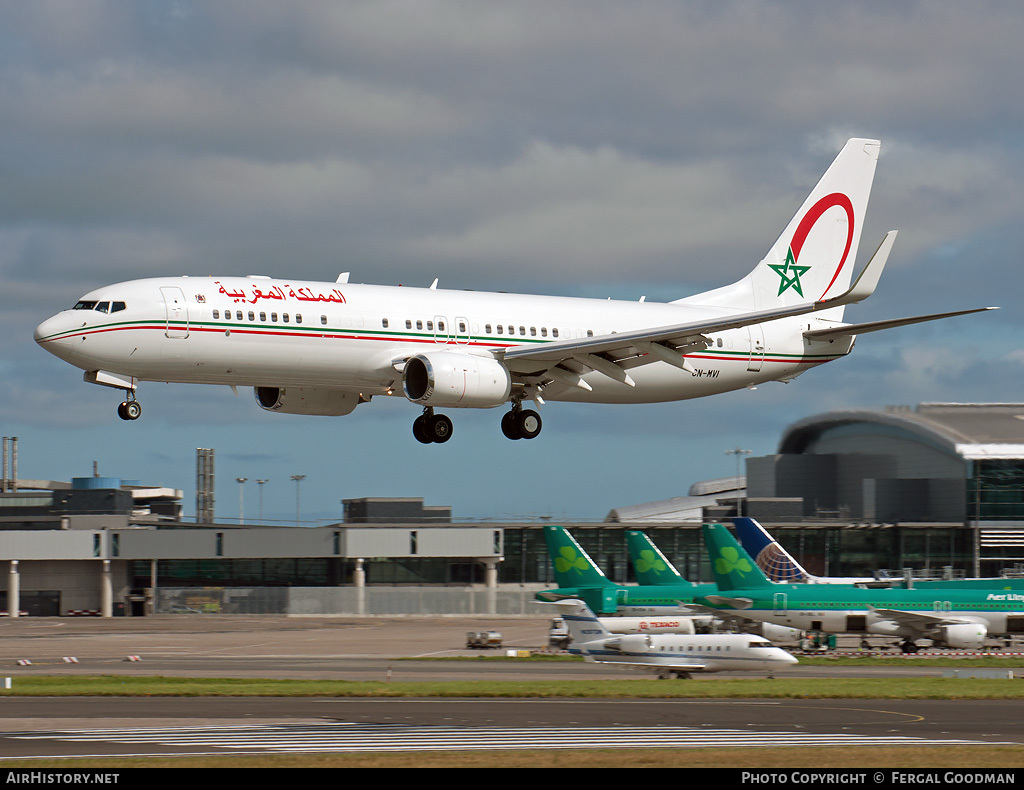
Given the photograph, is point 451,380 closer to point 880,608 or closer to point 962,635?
point 880,608

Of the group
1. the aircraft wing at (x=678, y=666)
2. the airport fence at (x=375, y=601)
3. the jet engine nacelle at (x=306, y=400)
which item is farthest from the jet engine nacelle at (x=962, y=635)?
the airport fence at (x=375, y=601)

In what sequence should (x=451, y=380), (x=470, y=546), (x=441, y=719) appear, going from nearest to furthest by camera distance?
(x=441, y=719) < (x=451, y=380) < (x=470, y=546)

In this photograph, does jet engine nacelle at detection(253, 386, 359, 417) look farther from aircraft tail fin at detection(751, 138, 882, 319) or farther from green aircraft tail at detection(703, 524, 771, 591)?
green aircraft tail at detection(703, 524, 771, 591)

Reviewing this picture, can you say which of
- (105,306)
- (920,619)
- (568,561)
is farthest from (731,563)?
(105,306)

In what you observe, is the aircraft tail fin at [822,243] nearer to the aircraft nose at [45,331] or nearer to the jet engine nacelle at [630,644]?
the jet engine nacelle at [630,644]

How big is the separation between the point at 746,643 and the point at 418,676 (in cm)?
1504

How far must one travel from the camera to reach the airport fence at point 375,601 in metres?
109

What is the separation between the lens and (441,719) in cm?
4272

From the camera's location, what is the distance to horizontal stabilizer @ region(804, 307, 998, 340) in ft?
151

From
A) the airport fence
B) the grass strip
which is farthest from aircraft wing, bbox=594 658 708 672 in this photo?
the airport fence

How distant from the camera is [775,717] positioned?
4359 centimetres

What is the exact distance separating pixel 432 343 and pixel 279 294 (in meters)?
5.79

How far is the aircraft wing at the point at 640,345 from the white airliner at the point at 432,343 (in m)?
0.07

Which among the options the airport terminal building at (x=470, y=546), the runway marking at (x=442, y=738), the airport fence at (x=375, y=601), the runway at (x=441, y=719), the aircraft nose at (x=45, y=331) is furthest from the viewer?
the airport terminal building at (x=470, y=546)
